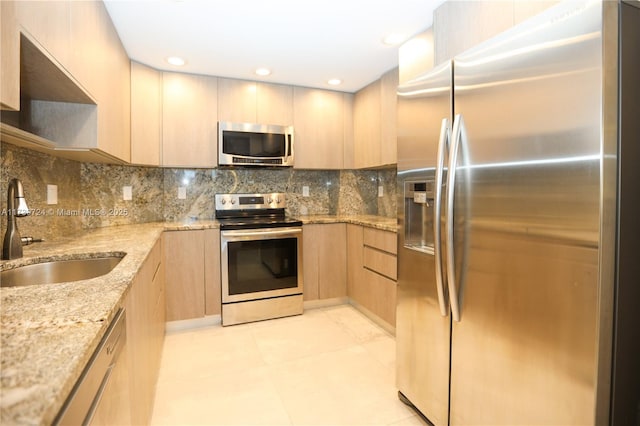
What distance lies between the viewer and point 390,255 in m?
2.66

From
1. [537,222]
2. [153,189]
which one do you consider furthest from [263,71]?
[537,222]

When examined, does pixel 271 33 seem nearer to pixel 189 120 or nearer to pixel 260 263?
pixel 189 120

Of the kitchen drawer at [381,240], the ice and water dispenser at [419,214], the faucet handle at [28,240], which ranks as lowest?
the kitchen drawer at [381,240]

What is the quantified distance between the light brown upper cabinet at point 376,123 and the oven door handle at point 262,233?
0.99 metres

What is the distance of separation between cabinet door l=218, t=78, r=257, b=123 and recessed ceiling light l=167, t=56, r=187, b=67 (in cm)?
38

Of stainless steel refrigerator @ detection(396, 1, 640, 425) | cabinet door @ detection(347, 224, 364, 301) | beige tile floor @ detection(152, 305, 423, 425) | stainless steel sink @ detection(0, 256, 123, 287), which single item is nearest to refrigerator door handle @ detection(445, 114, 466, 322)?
stainless steel refrigerator @ detection(396, 1, 640, 425)

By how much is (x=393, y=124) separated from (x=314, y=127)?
0.87 m

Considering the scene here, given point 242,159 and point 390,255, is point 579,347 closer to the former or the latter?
point 390,255

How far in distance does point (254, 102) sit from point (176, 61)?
0.73m

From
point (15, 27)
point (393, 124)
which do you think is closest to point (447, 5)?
point (393, 124)

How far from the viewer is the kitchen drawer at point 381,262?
2.63 meters

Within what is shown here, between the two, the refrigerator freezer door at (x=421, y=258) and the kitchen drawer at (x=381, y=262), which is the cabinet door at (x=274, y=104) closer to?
the kitchen drawer at (x=381, y=262)

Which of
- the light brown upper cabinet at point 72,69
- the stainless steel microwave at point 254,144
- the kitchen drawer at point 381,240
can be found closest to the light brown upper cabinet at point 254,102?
the stainless steel microwave at point 254,144

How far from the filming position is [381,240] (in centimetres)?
278
